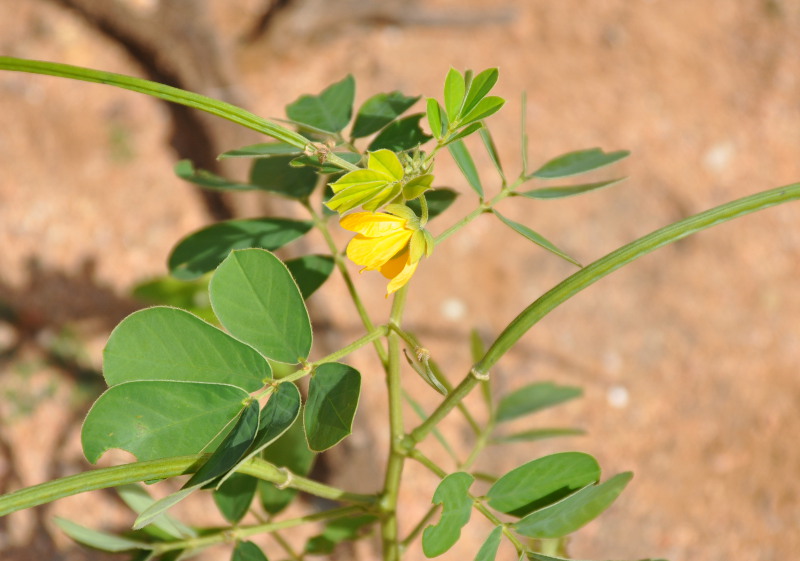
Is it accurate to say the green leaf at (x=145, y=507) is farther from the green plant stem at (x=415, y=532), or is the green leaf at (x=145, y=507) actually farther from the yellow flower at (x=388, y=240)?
the yellow flower at (x=388, y=240)

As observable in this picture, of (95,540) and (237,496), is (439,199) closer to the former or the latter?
(237,496)

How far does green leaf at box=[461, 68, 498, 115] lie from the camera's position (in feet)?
1.74

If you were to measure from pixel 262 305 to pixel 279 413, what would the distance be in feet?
0.33

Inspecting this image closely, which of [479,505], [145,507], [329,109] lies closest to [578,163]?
[329,109]

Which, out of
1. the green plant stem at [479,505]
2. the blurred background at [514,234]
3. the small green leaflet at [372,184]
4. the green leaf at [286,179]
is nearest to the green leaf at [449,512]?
the green plant stem at [479,505]

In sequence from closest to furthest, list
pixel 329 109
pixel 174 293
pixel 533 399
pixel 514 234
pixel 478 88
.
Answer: pixel 478 88 → pixel 329 109 → pixel 533 399 → pixel 174 293 → pixel 514 234

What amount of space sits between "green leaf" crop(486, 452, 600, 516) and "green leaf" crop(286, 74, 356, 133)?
1.18 feet

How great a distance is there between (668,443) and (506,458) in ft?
1.24

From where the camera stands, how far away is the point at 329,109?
2.48 ft

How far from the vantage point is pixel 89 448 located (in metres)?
0.55

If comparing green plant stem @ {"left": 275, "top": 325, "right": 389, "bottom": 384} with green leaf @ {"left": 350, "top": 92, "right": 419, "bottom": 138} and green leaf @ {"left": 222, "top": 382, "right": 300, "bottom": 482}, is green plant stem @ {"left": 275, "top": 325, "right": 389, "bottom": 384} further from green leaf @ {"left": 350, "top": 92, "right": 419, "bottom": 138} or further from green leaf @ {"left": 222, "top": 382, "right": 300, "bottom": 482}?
green leaf @ {"left": 350, "top": 92, "right": 419, "bottom": 138}

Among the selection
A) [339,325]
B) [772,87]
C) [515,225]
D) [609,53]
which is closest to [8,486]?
[339,325]

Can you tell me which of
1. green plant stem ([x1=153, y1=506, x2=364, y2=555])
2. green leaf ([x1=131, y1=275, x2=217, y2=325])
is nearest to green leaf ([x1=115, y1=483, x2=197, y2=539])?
green plant stem ([x1=153, y1=506, x2=364, y2=555])

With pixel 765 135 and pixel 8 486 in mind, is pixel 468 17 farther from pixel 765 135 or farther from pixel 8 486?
pixel 8 486
